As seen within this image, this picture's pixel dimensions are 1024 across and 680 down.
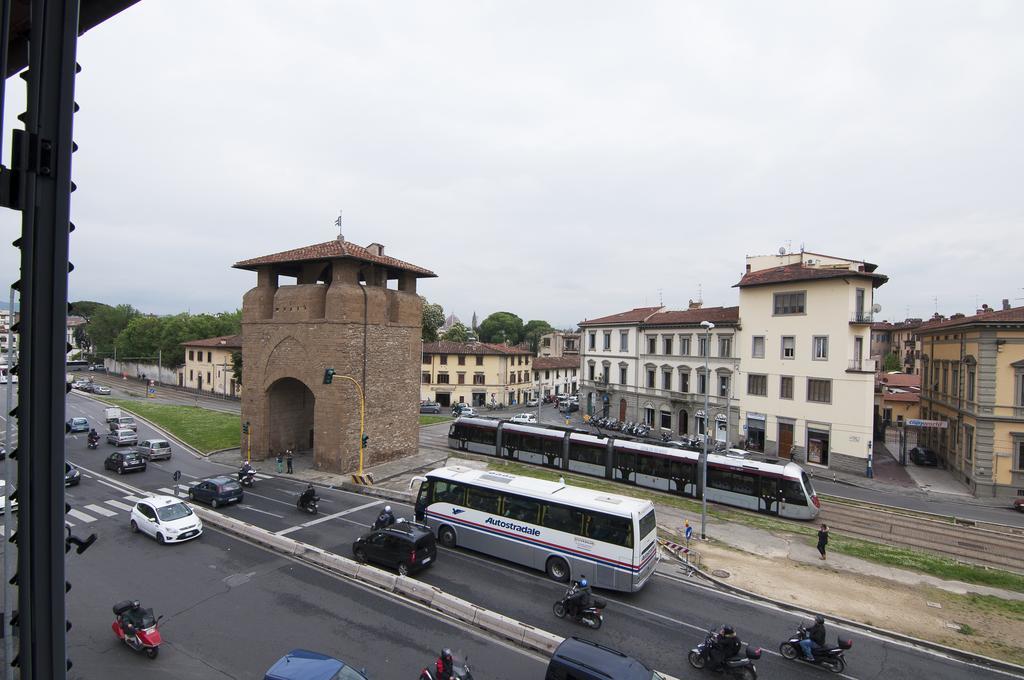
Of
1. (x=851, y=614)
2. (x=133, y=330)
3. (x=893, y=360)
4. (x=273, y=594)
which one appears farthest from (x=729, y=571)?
(x=133, y=330)

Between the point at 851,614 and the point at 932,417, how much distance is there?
3448 cm

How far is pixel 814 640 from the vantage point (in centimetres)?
1254

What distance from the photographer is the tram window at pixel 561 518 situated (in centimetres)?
1670

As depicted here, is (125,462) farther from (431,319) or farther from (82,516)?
(431,319)

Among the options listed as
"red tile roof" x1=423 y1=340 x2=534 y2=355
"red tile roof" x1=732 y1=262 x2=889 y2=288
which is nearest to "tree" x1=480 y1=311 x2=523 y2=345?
"red tile roof" x1=423 y1=340 x2=534 y2=355

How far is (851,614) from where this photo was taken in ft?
50.1

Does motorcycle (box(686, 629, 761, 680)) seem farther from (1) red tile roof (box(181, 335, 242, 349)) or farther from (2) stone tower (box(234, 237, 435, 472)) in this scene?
(1) red tile roof (box(181, 335, 242, 349))

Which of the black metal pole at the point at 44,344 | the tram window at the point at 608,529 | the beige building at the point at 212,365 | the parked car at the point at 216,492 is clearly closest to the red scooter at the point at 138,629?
the tram window at the point at 608,529

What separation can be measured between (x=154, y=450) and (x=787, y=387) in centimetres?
4319

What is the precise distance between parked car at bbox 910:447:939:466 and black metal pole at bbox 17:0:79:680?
4832cm

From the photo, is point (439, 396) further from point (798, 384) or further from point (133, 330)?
point (133, 330)

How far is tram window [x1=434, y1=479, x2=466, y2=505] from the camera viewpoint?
63.2 feet

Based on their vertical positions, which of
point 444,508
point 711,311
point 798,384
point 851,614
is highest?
point 711,311

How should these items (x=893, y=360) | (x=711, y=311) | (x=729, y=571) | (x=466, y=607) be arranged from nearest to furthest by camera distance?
(x=466, y=607)
(x=729, y=571)
(x=711, y=311)
(x=893, y=360)
